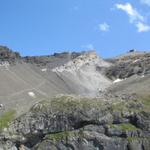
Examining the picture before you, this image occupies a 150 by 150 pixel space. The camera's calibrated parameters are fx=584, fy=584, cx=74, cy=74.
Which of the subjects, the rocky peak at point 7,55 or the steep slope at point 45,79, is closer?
the steep slope at point 45,79

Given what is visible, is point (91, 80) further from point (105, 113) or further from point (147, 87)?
point (105, 113)

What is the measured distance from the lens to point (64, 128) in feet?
253

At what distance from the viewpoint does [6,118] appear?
8156cm

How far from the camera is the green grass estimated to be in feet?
261

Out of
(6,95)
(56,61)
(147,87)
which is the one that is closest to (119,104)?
(147,87)

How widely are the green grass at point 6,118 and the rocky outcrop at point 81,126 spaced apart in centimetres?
91

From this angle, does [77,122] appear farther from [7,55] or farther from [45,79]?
[7,55]

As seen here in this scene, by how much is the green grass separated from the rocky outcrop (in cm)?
91

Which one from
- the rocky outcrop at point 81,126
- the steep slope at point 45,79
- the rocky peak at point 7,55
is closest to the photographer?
the rocky outcrop at point 81,126

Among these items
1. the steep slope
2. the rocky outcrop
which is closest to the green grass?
the rocky outcrop

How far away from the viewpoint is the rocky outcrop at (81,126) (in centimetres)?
7350

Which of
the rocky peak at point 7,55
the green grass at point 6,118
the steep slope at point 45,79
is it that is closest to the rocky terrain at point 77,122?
the green grass at point 6,118

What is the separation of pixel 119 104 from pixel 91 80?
57.9 meters

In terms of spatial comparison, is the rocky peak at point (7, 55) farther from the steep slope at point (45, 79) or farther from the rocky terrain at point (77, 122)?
the rocky terrain at point (77, 122)
